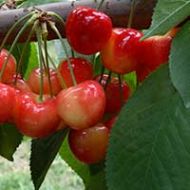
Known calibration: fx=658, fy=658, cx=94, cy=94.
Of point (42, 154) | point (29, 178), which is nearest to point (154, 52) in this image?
point (42, 154)

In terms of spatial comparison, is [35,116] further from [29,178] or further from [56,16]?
[29,178]

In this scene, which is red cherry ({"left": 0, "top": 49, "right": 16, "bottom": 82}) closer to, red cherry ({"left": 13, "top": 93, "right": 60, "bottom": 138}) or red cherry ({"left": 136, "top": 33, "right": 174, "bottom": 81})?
red cherry ({"left": 13, "top": 93, "right": 60, "bottom": 138})

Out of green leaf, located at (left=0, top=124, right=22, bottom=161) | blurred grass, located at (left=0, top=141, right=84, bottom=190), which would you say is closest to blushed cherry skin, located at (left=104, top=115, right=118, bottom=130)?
green leaf, located at (left=0, top=124, right=22, bottom=161)

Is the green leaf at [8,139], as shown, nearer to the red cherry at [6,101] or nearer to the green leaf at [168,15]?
the red cherry at [6,101]

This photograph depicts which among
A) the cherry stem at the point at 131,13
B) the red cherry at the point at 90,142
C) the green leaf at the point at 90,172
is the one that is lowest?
the green leaf at the point at 90,172

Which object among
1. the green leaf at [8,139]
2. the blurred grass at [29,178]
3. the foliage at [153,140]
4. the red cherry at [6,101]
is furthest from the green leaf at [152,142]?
the blurred grass at [29,178]
